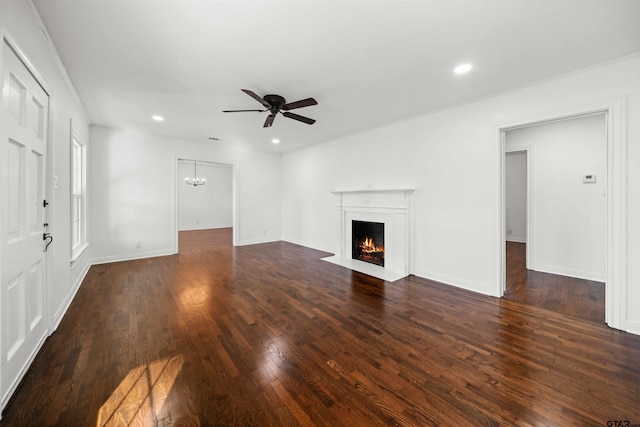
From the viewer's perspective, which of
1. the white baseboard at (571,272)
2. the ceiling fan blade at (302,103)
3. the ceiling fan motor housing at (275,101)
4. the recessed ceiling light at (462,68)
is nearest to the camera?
the recessed ceiling light at (462,68)

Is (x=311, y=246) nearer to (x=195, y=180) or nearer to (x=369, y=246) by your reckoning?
(x=369, y=246)

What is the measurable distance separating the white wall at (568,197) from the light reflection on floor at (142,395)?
542 cm

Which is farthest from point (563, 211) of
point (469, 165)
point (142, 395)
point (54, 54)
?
point (54, 54)

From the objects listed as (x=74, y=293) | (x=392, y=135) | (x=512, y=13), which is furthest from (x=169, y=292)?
(x=512, y=13)

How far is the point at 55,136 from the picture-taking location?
2.49 meters

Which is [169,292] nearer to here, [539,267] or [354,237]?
[354,237]

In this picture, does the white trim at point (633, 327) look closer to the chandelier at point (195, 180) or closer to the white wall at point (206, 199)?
the chandelier at point (195, 180)

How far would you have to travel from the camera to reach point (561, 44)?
2172 mm

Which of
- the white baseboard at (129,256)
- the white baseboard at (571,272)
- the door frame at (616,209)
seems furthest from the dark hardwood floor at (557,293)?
the white baseboard at (129,256)

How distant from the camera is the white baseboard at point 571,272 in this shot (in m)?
3.72

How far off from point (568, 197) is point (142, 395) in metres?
5.88

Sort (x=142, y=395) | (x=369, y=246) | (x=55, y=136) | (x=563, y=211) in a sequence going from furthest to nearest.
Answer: (x=369, y=246) < (x=563, y=211) < (x=55, y=136) < (x=142, y=395)

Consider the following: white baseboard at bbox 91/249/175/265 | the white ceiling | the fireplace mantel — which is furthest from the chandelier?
the fireplace mantel

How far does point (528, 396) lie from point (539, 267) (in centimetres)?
364
